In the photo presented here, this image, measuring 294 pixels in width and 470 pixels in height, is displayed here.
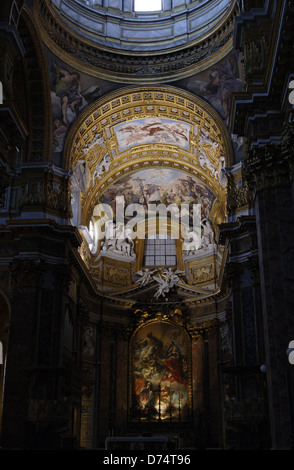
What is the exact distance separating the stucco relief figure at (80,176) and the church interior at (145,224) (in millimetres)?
110

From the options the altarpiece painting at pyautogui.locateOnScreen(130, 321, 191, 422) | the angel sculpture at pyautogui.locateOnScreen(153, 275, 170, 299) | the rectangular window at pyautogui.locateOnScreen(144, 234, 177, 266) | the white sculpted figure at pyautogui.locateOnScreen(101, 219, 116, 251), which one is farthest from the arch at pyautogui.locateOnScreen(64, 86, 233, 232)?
the altarpiece painting at pyautogui.locateOnScreen(130, 321, 191, 422)

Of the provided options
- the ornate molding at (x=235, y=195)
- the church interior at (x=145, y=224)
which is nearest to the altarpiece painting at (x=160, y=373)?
the church interior at (x=145, y=224)

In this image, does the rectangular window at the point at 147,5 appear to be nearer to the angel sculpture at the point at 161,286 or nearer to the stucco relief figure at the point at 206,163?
the stucco relief figure at the point at 206,163

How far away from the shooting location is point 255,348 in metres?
18.8

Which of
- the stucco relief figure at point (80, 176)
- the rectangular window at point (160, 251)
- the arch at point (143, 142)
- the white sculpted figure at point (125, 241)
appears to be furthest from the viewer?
the rectangular window at point (160, 251)

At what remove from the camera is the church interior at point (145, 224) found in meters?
12.9

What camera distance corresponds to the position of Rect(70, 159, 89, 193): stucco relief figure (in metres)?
24.6

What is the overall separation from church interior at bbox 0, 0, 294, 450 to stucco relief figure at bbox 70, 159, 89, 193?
0.11 metres

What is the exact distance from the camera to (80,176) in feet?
83.0

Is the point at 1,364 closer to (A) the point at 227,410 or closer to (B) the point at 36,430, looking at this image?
(B) the point at 36,430

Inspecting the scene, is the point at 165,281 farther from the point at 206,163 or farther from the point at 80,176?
the point at 80,176

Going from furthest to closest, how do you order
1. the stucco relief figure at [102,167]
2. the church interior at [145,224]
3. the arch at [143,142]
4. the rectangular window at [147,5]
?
the stucco relief figure at [102,167], the rectangular window at [147,5], the arch at [143,142], the church interior at [145,224]

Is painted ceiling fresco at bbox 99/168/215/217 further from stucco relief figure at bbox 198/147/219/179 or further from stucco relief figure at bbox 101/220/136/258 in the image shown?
stucco relief figure at bbox 198/147/219/179

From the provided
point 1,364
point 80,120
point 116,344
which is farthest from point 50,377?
point 80,120
